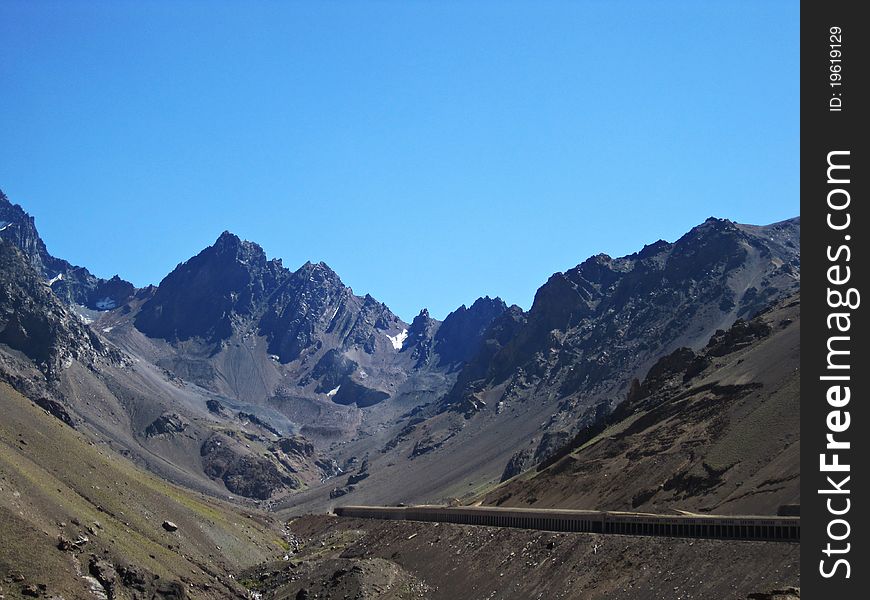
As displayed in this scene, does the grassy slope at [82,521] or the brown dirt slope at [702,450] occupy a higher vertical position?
the brown dirt slope at [702,450]

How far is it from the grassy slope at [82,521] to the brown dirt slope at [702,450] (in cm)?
5038

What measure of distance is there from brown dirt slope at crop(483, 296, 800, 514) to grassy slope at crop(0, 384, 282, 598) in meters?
50.4

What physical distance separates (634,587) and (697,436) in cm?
6084

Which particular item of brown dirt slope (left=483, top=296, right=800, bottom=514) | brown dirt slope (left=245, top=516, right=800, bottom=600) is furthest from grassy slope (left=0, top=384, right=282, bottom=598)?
brown dirt slope (left=483, top=296, right=800, bottom=514)

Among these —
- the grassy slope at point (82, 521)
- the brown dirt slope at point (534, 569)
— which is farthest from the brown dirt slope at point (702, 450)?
the grassy slope at point (82, 521)

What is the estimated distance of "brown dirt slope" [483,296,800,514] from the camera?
12069cm

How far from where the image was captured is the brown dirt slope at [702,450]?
121m
